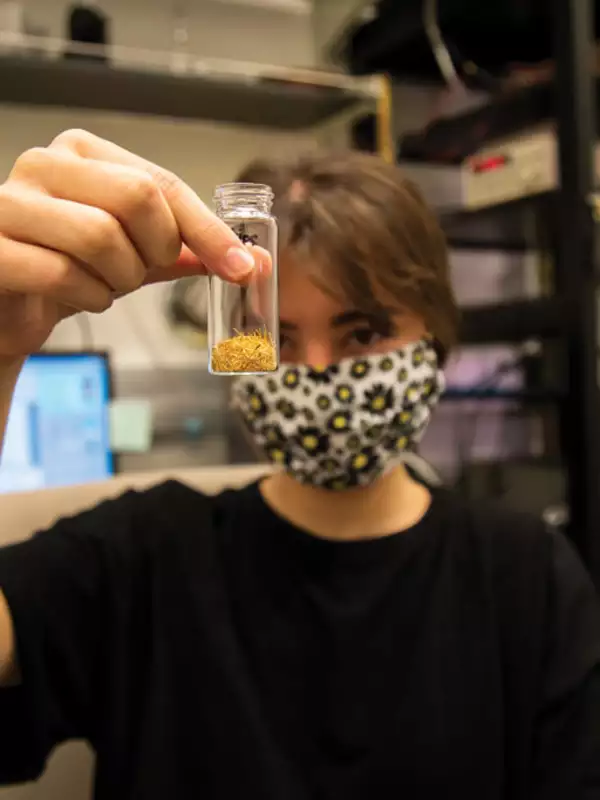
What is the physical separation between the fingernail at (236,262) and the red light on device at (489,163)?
4.25 feet

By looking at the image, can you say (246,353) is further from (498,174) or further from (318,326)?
(498,174)

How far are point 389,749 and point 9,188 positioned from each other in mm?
663

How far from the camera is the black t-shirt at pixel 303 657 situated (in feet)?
2.65

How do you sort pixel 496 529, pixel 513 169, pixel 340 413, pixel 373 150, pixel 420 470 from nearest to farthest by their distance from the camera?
pixel 340 413, pixel 496 529, pixel 420 470, pixel 513 169, pixel 373 150

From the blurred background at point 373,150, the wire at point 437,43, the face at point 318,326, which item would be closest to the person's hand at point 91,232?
the face at point 318,326

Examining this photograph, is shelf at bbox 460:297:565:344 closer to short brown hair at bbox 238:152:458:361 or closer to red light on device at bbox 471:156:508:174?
red light on device at bbox 471:156:508:174

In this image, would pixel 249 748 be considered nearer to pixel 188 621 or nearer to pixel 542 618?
pixel 188 621

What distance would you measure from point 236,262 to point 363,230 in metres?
0.40

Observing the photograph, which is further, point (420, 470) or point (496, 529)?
point (420, 470)

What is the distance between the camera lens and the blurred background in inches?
58.1

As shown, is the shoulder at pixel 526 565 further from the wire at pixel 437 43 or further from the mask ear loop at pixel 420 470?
the wire at pixel 437 43

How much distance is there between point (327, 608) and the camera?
2.82ft

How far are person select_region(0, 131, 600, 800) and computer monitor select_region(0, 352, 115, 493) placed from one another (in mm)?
784

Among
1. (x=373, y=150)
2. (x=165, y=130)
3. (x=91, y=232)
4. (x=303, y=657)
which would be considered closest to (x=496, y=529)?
(x=303, y=657)
